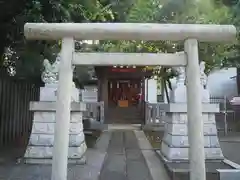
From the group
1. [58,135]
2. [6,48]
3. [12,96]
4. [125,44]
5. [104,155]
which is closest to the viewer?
[58,135]

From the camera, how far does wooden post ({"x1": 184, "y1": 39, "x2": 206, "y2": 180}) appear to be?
413 cm

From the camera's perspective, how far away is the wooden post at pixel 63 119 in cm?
408

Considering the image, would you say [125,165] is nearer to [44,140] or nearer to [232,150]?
[44,140]

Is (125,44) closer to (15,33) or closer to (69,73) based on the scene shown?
(15,33)

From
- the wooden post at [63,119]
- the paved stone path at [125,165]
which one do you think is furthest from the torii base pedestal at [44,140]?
the wooden post at [63,119]

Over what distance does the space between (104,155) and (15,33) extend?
157 inches

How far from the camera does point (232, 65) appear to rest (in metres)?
18.3

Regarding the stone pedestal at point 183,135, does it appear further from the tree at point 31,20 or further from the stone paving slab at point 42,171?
the tree at point 31,20

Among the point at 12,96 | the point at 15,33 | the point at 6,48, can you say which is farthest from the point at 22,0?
the point at 12,96

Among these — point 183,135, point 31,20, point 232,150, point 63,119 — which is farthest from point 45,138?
point 232,150

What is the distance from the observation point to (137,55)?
429cm

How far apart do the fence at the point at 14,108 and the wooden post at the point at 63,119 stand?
17.9 ft

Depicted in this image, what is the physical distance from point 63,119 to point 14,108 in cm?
678

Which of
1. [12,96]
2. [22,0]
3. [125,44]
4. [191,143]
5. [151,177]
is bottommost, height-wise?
[151,177]
